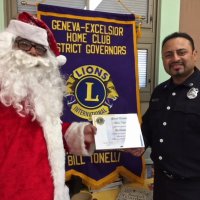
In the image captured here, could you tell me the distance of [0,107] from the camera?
1.12 metres

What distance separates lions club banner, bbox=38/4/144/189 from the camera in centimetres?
166

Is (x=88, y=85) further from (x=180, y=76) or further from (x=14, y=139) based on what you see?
(x=14, y=139)

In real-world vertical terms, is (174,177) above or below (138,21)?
below

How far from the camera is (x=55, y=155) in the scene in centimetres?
117

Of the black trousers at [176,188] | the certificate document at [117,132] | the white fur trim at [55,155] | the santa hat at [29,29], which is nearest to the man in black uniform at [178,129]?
the black trousers at [176,188]

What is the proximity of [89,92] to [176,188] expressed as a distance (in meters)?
0.74

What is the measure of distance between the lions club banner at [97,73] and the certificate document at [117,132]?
0.39 m

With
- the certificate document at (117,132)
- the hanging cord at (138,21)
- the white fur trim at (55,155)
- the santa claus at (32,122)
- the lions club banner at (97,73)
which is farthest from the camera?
the hanging cord at (138,21)

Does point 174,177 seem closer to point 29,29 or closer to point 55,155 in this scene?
point 55,155

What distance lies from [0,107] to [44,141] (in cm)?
23

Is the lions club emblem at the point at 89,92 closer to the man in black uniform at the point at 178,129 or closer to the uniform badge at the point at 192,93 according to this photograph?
the man in black uniform at the point at 178,129

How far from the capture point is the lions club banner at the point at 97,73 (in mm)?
1660

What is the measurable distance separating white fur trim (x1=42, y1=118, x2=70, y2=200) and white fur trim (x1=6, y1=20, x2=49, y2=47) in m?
0.35

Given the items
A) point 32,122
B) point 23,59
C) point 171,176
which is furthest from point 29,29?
point 171,176
